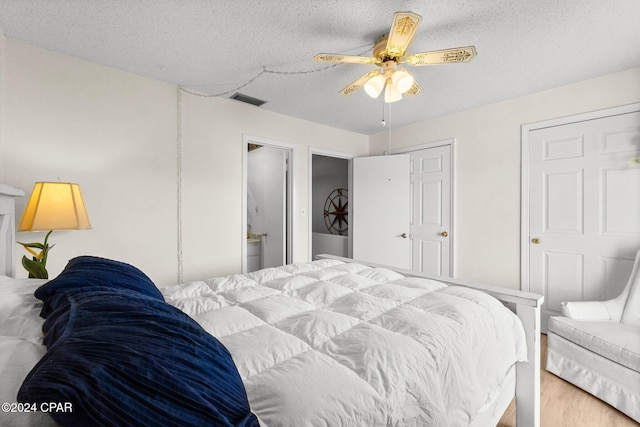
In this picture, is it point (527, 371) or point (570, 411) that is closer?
point (527, 371)

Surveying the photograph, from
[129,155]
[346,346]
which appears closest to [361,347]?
[346,346]

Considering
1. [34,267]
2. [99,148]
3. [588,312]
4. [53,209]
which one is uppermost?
[99,148]

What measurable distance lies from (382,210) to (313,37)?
95.6 inches

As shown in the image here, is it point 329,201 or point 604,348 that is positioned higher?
point 329,201

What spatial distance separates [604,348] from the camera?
176 centimetres

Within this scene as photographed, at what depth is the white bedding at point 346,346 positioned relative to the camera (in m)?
0.71

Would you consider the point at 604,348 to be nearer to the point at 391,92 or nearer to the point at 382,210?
the point at 391,92

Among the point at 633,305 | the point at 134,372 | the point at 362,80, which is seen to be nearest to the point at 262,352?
the point at 134,372

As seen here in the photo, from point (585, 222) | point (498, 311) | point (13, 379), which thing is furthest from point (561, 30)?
point (13, 379)

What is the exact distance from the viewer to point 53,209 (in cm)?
167

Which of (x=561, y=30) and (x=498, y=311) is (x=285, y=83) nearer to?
(x=561, y=30)

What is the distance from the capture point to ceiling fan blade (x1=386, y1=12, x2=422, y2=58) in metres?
1.39

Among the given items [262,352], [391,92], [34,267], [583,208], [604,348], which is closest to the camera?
[262,352]

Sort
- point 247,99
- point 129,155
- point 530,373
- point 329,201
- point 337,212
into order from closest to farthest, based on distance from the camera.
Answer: point 530,373 < point 129,155 < point 247,99 < point 337,212 < point 329,201
